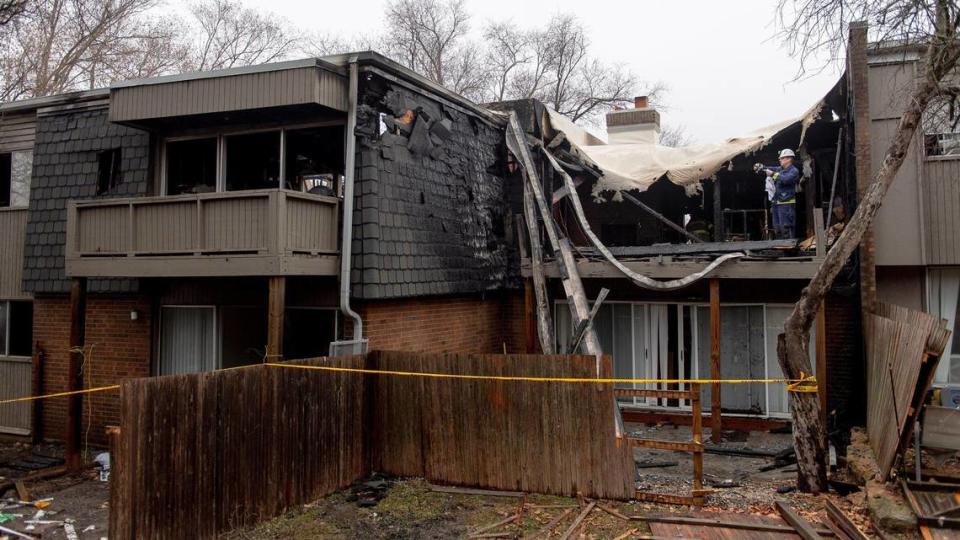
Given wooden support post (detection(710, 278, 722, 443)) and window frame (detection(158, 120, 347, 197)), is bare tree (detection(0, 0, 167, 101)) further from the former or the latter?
wooden support post (detection(710, 278, 722, 443))

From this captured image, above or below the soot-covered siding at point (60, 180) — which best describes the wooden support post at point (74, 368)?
below

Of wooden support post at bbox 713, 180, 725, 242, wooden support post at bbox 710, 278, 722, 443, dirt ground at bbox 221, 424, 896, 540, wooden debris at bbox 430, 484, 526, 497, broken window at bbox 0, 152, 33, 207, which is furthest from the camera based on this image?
wooden support post at bbox 713, 180, 725, 242

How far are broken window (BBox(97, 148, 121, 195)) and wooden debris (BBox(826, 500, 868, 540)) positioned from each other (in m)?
11.2

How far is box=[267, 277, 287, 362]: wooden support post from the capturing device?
835cm

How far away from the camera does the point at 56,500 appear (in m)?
8.58

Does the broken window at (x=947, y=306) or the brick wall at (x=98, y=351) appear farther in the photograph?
the brick wall at (x=98, y=351)

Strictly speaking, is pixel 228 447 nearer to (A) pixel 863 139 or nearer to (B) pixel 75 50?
(A) pixel 863 139

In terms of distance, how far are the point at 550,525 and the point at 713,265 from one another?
5.65 meters

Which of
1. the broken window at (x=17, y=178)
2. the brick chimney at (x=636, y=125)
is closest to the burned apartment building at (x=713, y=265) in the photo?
the brick chimney at (x=636, y=125)

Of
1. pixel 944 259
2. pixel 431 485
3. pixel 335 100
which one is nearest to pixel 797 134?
pixel 944 259

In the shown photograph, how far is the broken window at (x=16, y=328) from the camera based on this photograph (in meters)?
12.6

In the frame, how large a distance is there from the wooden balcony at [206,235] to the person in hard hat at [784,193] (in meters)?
7.59

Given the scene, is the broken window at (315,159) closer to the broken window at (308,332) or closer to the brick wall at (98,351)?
the broken window at (308,332)

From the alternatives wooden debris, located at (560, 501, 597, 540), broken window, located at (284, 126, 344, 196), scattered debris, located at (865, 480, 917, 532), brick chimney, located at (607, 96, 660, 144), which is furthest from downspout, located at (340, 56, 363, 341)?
brick chimney, located at (607, 96, 660, 144)
